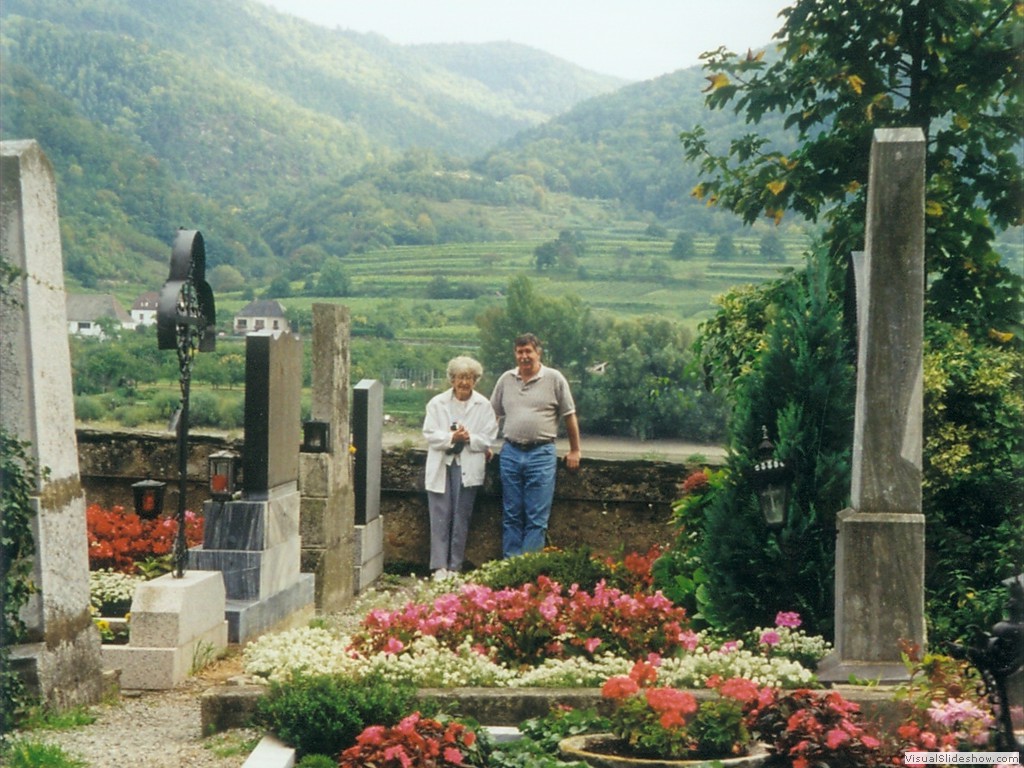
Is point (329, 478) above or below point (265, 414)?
below

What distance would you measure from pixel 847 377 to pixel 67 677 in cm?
442

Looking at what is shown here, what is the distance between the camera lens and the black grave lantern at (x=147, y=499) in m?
12.0

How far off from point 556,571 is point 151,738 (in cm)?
343

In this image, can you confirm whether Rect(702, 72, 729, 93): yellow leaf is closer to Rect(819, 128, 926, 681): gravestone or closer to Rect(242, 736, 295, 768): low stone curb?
Rect(819, 128, 926, 681): gravestone

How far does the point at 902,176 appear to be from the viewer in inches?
275

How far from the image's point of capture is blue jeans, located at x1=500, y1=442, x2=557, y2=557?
11.4 metres

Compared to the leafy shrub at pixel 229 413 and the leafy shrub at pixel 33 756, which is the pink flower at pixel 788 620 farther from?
the leafy shrub at pixel 229 413

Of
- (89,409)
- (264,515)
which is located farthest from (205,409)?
(264,515)

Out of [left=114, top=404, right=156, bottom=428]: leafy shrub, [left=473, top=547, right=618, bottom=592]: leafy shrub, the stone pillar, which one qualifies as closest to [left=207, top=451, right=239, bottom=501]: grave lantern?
the stone pillar

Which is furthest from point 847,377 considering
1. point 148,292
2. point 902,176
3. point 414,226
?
point 414,226

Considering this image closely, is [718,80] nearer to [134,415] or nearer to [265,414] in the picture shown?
[265,414]

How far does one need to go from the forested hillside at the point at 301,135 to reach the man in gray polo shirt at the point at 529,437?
9.29 metres

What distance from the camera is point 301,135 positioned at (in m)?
32.2

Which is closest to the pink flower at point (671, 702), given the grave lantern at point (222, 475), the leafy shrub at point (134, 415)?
the grave lantern at point (222, 475)
